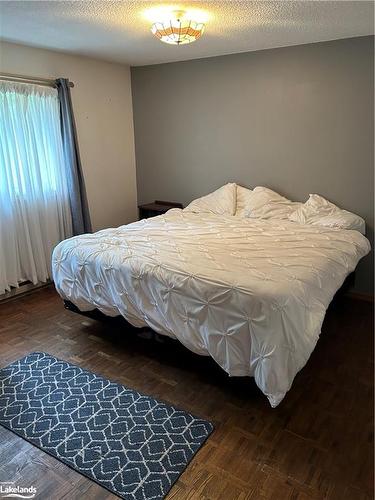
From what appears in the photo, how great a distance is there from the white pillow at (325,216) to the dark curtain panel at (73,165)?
2291 millimetres

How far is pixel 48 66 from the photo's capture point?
3746mm

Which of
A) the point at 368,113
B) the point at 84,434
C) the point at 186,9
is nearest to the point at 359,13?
the point at 368,113

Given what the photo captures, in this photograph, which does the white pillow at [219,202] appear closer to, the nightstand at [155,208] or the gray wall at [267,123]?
the gray wall at [267,123]

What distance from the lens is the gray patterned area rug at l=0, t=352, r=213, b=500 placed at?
177 centimetres

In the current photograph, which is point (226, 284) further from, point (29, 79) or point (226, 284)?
point (29, 79)

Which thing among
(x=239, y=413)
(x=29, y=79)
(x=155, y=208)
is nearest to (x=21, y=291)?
(x=155, y=208)

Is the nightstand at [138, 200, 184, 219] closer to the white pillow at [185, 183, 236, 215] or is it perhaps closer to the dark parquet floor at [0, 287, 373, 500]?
the white pillow at [185, 183, 236, 215]

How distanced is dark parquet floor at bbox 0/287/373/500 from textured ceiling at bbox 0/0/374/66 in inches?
91.6

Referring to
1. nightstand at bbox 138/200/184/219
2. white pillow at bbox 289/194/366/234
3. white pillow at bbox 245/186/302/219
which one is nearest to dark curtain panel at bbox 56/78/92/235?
nightstand at bbox 138/200/184/219

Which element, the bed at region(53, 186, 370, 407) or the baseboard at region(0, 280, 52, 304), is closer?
the bed at region(53, 186, 370, 407)

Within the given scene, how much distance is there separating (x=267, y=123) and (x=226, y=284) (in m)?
2.46

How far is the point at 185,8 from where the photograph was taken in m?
2.47

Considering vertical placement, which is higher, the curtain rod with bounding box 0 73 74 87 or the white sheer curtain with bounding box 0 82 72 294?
the curtain rod with bounding box 0 73 74 87

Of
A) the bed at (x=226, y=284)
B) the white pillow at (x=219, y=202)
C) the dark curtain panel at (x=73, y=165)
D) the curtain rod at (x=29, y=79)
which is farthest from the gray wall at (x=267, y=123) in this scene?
the curtain rod at (x=29, y=79)
